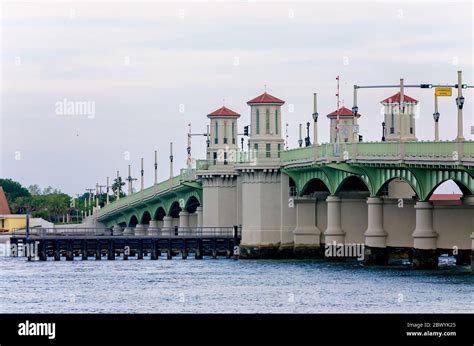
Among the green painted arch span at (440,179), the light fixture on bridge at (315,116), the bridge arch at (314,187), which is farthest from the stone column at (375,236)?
the bridge arch at (314,187)

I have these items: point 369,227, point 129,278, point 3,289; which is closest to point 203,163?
point 369,227

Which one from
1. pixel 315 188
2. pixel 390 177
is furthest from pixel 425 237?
pixel 315 188

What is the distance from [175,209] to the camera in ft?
635

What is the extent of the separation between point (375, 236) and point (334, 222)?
416 inches

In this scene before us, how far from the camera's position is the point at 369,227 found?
118500 millimetres

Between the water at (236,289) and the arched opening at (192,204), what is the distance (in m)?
50.4

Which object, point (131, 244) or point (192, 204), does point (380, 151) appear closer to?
point (131, 244)

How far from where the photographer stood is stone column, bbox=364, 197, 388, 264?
117562mm

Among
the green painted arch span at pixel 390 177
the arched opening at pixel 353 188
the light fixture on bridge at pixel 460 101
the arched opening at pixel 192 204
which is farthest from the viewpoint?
the arched opening at pixel 192 204

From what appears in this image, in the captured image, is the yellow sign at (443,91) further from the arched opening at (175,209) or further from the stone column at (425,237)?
the arched opening at (175,209)

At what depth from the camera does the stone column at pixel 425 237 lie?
108 m

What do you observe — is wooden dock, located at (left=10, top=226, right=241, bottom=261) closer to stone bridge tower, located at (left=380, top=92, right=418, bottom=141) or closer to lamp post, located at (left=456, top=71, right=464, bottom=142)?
stone bridge tower, located at (left=380, top=92, right=418, bottom=141)

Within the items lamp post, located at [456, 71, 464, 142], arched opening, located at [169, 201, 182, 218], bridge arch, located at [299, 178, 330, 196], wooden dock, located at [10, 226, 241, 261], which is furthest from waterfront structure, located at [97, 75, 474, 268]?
arched opening, located at [169, 201, 182, 218]

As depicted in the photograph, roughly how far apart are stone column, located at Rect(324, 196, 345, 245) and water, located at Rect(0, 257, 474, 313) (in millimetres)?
2631
